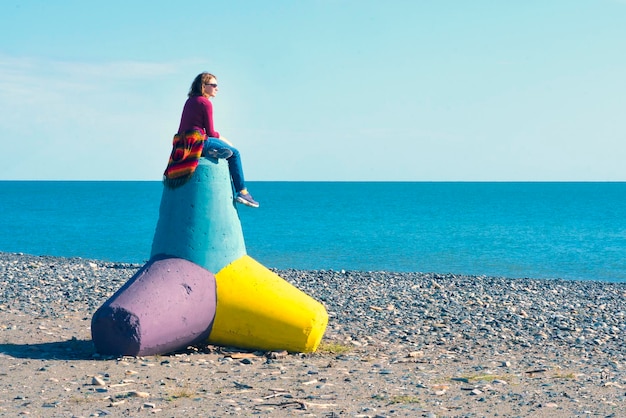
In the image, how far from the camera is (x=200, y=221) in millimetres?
8148

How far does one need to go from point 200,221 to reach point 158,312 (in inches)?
42.1

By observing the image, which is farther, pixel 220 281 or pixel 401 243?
pixel 401 243

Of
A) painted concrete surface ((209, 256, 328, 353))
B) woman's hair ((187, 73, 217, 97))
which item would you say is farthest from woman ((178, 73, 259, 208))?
painted concrete surface ((209, 256, 328, 353))

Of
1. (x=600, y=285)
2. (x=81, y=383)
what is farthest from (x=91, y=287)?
(x=600, y=285)

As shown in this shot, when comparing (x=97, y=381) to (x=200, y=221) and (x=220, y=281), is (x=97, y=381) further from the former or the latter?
(x=200, y=221)

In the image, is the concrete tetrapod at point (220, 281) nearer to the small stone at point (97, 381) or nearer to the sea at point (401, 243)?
the small stone at point (97, 381)

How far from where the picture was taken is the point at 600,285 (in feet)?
66.1

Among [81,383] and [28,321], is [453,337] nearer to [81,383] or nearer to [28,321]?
[81,383]

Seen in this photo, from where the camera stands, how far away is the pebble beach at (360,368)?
6.28 m

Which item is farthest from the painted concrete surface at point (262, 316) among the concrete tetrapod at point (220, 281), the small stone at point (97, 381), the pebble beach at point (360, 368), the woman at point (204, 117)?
the small stone at point (97, 381)

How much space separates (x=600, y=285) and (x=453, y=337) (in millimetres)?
11924

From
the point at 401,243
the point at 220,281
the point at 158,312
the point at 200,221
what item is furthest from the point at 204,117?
the point at 401,243

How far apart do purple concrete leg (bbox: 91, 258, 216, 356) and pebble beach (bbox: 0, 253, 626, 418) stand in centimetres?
17

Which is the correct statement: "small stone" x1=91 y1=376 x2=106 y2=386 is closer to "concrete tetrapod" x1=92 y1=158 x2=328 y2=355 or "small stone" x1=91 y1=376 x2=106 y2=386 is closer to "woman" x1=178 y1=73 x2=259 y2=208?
"concrete tetrapod" x1=92 y1=158 x2=328 y2=355
